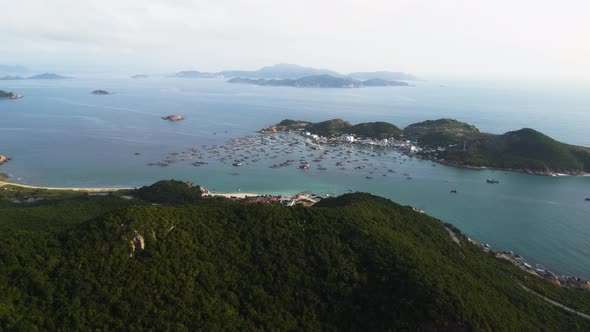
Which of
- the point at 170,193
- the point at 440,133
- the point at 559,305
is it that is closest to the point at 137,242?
the point at 170,193

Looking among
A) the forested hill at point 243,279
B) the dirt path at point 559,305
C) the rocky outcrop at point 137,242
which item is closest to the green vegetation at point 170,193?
the forested hill at point 243,279

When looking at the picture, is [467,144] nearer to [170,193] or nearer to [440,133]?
[440,133]

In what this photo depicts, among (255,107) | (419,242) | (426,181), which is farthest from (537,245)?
(255,107)

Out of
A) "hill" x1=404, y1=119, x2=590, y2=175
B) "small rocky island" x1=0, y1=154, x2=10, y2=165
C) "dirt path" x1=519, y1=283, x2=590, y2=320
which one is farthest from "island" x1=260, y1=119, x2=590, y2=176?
"small rocky island" x1=0, y1=154, x2=10, y2=165

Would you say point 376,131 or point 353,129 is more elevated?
point 353,129

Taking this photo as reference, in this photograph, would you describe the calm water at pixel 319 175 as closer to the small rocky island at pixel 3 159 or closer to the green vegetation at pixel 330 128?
the small rocky island at pixel 3 159

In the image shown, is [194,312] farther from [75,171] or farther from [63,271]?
[75,171]
